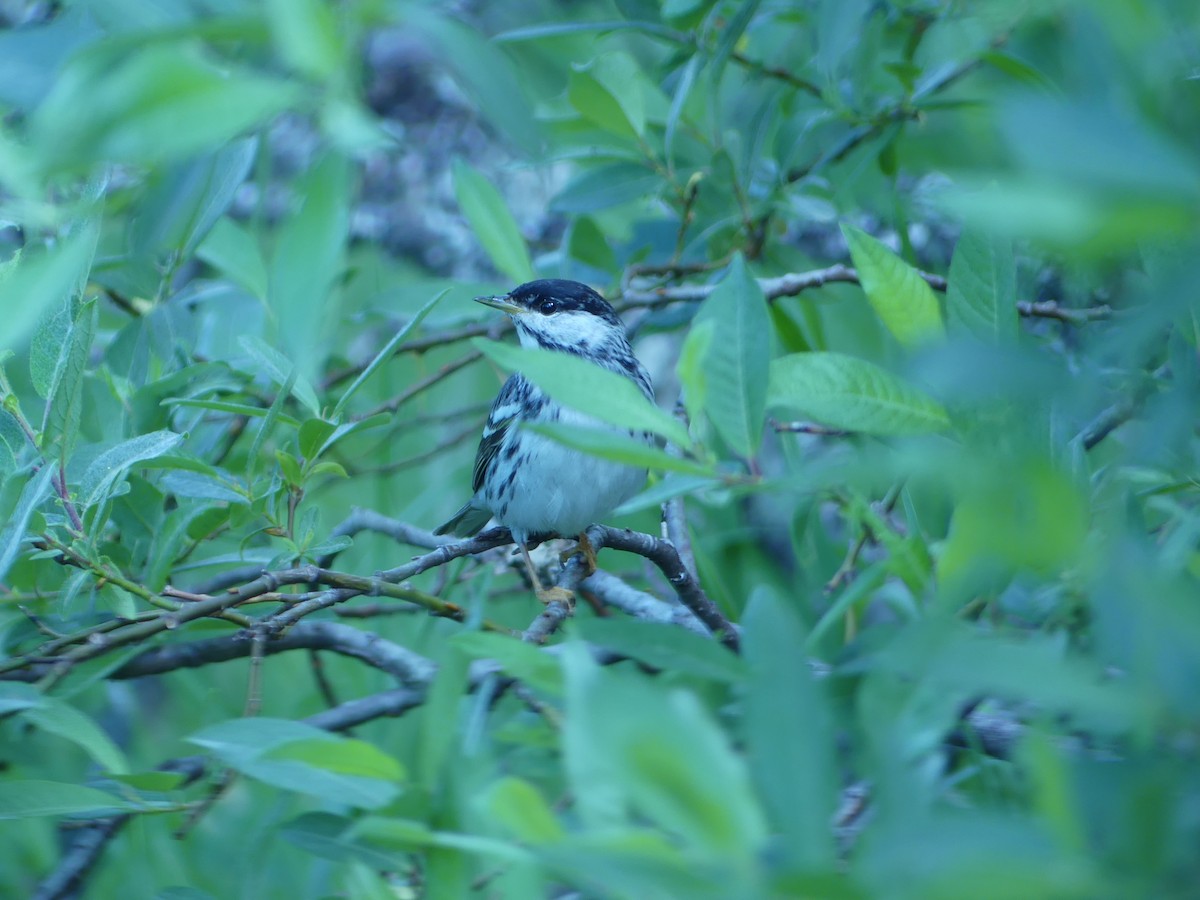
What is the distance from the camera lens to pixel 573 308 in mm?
3316

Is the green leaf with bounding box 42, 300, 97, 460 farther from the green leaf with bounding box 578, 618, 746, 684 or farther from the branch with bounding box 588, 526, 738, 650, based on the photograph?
the branch with bounding box 588, 526, 738, 650

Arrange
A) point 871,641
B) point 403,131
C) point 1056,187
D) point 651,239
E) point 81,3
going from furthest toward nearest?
1. point 403,131
2. point 651,239
3. point 871,641
4. point 81,3
5. point 1056,187

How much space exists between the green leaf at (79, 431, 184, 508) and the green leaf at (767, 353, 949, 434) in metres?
1.00

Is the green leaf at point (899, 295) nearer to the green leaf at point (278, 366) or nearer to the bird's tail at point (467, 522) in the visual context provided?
the green leaf at point (278, 366)

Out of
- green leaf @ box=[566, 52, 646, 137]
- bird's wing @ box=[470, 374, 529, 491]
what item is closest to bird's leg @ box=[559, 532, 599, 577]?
bird's wing @ box=[470, 374, 529, 491]

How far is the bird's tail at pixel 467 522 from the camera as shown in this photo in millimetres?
3511

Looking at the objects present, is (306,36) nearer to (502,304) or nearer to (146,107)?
(146,107)

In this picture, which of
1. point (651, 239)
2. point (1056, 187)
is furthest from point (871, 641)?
point (651, 239)

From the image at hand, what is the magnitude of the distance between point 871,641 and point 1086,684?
51 centimetres

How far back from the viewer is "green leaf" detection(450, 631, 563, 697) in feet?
3.47

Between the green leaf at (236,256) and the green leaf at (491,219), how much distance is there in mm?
647

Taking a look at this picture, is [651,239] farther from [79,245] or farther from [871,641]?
[79,245]

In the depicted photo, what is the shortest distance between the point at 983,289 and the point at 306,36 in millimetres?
876

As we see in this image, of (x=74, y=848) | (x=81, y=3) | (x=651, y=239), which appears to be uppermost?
(x=81, y=3)
